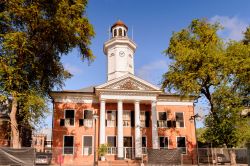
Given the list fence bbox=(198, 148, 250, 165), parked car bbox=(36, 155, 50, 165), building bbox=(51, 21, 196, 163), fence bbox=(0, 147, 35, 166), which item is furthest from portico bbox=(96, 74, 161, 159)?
fence bbox=(0, 147, 35, 166)

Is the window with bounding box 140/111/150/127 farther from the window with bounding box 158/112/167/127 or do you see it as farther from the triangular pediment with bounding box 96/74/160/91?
the triangular pediment with bounding box 96/74/160/91

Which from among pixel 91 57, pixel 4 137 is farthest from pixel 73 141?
pixel 91 57

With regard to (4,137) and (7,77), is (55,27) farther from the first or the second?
(4,137)

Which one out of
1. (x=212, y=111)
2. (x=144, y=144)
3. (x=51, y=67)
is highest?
(x=51, y=67)

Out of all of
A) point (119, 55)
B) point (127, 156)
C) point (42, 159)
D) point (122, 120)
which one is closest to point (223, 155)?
point (127, 156)

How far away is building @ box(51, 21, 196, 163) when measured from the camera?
29797 millimetres

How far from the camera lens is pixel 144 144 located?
104ft

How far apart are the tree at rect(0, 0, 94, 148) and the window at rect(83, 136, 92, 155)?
8.03 metres

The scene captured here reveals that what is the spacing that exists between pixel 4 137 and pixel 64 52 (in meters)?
12.7

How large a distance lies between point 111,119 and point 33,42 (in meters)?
13.3

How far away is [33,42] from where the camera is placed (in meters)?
22.8

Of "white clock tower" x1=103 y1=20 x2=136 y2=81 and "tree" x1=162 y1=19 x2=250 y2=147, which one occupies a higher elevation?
"white clock tower" x1=103 y1=20 x2=136 y2=81

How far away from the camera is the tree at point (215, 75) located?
23.7 meters

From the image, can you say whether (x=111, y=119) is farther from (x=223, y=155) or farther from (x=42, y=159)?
(x=223, y=155)
